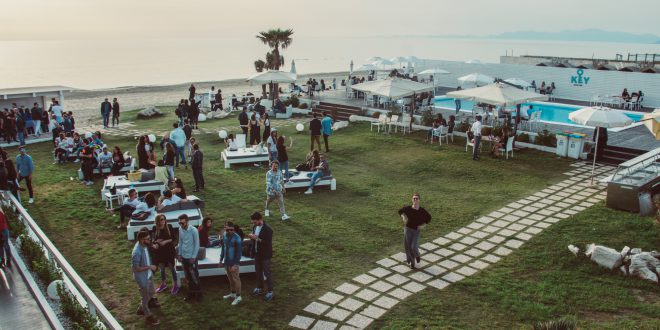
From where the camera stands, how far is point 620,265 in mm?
9398

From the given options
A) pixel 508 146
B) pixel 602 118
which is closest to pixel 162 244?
pixel 602 118

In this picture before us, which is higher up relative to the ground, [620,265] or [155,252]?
[155,252]

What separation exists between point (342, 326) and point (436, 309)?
5.14 ft

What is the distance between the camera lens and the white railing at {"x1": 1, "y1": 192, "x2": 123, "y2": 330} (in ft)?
22.3

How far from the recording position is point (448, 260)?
10008mm

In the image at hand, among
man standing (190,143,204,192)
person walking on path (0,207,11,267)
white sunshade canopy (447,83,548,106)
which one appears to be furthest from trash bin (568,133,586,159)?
person walking on path (0,207,11,267)

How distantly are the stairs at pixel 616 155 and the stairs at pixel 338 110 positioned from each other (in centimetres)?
1127

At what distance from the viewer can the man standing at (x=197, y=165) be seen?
13.8 meters

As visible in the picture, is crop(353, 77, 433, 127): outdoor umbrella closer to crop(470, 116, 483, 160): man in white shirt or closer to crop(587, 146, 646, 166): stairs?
crop(470, 116, 483, 160): man in white shirt

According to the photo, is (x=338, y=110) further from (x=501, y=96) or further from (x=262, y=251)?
(x=262, y=251)

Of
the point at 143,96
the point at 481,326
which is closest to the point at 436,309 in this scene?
the point at 481,326

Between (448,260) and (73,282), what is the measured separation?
658 centimetres

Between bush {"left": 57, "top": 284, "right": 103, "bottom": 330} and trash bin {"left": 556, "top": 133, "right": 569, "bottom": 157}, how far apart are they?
15.4 meters

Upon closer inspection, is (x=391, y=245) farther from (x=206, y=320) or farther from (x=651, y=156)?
(x=651, y=156)
